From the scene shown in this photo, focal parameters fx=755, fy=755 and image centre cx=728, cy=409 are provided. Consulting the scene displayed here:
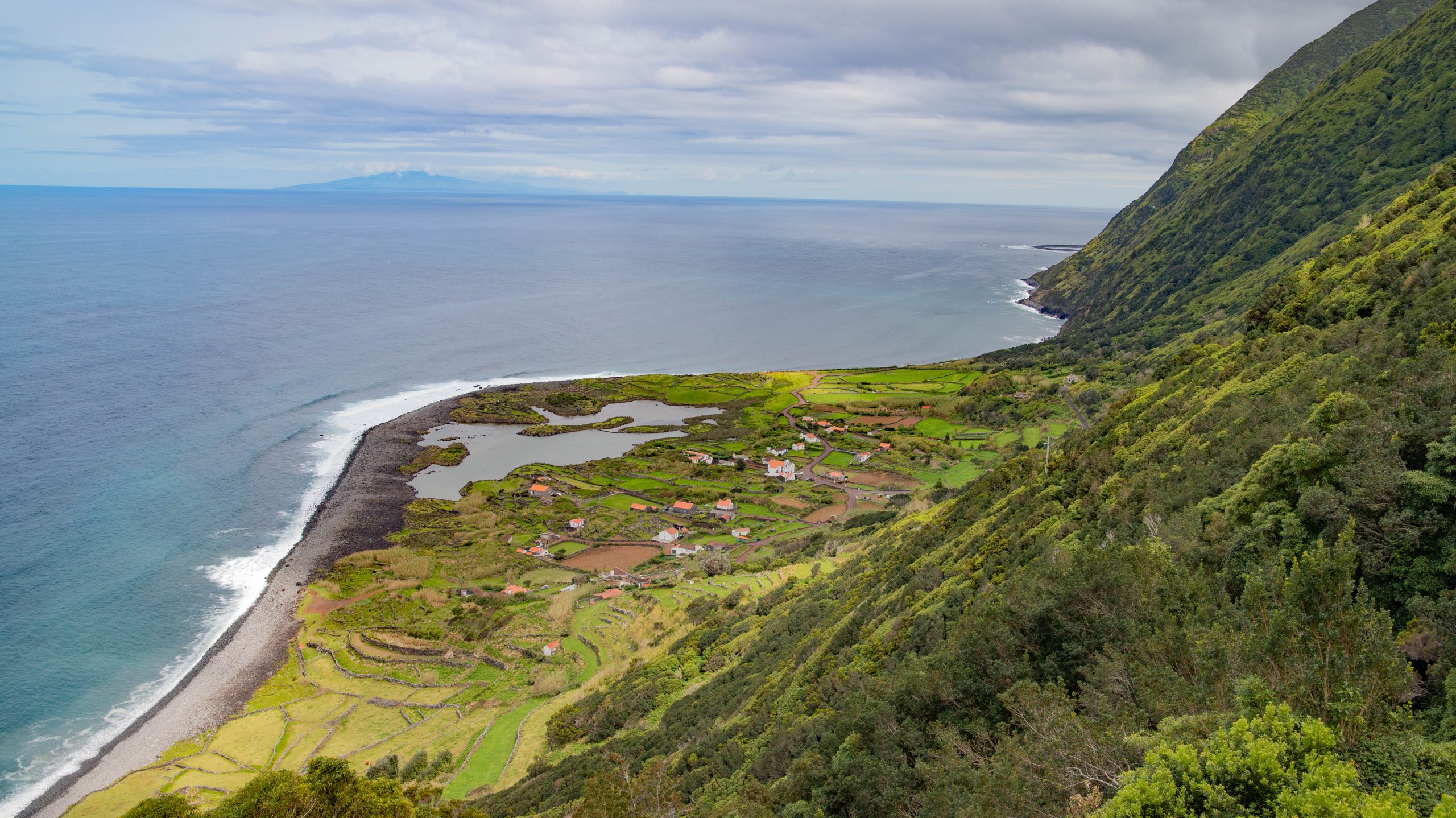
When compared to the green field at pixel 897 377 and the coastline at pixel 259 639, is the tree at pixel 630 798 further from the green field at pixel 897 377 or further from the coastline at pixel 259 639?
the green field at pixel 897 377

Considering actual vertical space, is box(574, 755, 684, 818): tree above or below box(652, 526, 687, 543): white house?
above

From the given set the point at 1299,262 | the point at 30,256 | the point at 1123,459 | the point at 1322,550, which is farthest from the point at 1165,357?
the point at 30,256

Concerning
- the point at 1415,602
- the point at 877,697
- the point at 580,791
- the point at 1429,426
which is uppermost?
the point at 1429,426

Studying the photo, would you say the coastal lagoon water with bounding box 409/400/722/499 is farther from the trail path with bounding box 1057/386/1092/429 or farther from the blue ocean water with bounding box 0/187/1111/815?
the trail path with bounding box 1057/386/1092/429

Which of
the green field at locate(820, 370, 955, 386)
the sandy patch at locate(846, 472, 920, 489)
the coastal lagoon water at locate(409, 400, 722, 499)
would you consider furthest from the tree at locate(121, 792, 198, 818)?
the green field at locate(820, 370, 955, 386)

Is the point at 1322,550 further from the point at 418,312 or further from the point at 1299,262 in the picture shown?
the point at 418,312

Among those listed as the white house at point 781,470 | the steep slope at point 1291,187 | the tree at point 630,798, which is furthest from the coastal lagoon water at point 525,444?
the steep slope at point 1291,187
